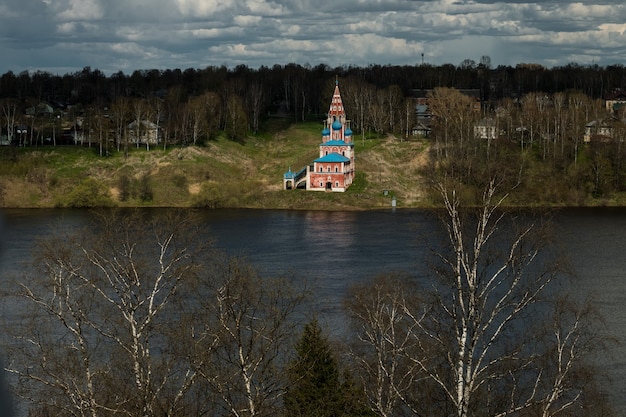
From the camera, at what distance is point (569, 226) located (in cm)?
4909

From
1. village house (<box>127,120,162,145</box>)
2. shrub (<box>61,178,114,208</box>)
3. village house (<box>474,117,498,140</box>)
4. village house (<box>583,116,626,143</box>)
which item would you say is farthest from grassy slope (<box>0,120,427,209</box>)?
village house (<box>583,116,626,143</box>)

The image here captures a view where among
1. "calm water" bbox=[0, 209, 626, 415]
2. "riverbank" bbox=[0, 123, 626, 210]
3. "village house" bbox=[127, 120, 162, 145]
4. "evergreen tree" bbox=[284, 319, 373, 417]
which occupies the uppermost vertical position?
"village house" bbox=[127, 120, 162, 145]

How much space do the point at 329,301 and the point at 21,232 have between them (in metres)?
20.7

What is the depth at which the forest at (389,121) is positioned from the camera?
206 feet

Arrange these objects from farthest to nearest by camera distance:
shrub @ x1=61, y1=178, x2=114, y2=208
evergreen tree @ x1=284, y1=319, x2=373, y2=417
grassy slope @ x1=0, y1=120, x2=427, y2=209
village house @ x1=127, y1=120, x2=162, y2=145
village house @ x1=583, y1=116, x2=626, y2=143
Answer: village house @ x1=127, y1=120, x2=162, y2=145 → village house @ x1=583, y1=116, x2=626, y2=143 → grassy slope @ x1=0, y1=120, x2=427, y2=209 → shrub @ x1=61, y1=178, x2=114, y2=208 → evergreen tree @ x1=284, y1=319, x2=373, y2=417

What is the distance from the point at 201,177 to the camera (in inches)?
2557

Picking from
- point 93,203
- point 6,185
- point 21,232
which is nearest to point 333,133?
point 93,203

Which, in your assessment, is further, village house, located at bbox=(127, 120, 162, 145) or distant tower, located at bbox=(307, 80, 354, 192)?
village house, located at bbox=(127, 120, 162, 145)

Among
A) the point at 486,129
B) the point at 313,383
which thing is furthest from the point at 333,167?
the point at 313,383

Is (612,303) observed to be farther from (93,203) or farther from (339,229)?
(93,203)

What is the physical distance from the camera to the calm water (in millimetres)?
32919

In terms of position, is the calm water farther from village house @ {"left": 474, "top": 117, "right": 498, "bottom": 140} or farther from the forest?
village house @ {"left": 474, "top": 117, "right": 498, "bottom": 140}

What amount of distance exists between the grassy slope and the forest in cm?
184

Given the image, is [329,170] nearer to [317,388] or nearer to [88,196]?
[88,196]
